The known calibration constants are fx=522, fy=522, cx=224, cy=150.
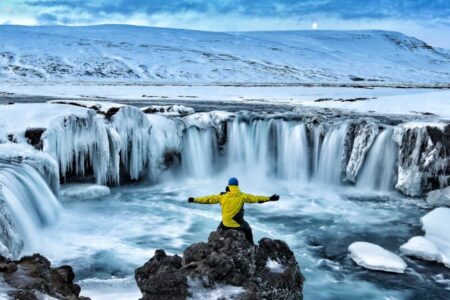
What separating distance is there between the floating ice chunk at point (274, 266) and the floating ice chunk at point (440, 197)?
9480 mm

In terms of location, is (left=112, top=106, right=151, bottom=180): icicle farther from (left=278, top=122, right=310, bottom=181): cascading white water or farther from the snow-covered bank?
(left=278, top=122, right=310, bottom=181): cascading white water

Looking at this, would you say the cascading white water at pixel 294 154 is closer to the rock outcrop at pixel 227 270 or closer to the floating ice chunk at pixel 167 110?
the floating ice chunk at pixel 167 110

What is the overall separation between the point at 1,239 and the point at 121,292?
2.23 m

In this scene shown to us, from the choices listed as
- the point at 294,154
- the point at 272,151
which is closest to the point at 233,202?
the point at 294,154

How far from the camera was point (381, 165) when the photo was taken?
16500 millimetres

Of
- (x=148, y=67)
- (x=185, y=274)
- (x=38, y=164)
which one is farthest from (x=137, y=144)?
(x=148, y=67)

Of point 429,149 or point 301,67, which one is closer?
point 429,149

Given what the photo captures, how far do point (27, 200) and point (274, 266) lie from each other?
22.9 feet

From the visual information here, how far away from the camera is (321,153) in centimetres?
1783

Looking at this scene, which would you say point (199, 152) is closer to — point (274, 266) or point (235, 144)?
point (235, 144)

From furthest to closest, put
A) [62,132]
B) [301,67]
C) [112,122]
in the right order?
[301,67] < [112,122] < [62,132]

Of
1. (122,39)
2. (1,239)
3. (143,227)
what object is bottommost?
(143,227)

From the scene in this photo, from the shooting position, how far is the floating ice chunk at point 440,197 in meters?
14.4

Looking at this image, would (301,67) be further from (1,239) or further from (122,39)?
(1,239)
